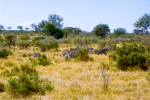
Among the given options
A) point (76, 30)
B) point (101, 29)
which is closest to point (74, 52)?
point (101, 29)

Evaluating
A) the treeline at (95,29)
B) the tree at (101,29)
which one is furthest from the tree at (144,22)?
the tree at (101,29)

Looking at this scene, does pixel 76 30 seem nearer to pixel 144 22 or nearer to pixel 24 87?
pixel 144 22

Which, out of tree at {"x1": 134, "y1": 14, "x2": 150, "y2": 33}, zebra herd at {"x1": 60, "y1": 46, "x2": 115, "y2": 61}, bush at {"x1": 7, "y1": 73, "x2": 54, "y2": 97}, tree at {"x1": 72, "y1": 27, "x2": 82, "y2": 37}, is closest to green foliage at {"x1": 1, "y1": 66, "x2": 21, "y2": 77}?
bush at {"x1": 7, "y1": 73, "x2": 54, "y2": 97}

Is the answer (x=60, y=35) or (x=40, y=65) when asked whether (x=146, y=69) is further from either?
(x=60, y=35)

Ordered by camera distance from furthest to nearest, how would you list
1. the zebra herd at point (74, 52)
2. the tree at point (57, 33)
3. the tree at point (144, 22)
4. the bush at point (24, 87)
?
the tree at point (57, 33), the tree at point (144, 22), the zebra herd at point (74, 52), the bush at point (24, 87)

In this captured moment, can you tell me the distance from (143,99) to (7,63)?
26.2 ft

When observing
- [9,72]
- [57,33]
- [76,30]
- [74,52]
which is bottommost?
[9,72]

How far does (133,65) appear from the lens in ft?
25.8

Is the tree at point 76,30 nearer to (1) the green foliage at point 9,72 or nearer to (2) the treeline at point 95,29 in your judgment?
(2) the treeline at point 95,29

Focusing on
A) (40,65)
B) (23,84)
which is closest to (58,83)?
(23,84)

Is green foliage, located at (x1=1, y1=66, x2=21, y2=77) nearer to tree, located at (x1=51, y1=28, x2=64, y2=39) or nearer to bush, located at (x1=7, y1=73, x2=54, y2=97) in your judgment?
bush, located at (x1=7, y1=73, x2=54, y2=97)

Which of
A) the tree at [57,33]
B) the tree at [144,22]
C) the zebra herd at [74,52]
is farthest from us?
the tree at [57,33]

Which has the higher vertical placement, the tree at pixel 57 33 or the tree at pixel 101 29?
the tree at pixel 101 29

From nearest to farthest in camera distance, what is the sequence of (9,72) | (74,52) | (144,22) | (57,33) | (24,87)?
(24,87), (9,72), (74,52), (144,22), (57,33)
